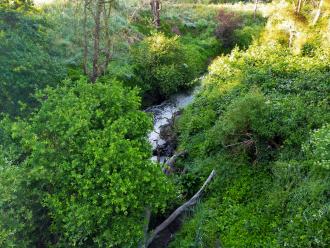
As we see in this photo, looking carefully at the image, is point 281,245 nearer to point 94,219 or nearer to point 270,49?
A: point 94,219

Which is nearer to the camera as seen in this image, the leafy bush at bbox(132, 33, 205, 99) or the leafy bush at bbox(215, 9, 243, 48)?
the leafy bush at bbox(132, 33, 205, 99)

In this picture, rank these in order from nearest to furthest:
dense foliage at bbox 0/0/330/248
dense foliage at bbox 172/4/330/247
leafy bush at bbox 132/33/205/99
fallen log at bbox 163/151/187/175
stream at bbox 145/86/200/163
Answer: dense foliage at bbox 0/0/330/248
dense foliage at bbox 172/4/330/247
fallen log at bbox 163/151/187/175
stream at bbox 145/86/200/163
leafy bush at bbox 132/33/205/99

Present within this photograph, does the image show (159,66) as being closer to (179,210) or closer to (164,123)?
(164,123)

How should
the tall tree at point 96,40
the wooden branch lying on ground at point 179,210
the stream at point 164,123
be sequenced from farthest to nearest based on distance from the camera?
the stream at point 164,123, the tall tree at point 96,40, the wooden branch lying on ground at point 179,210

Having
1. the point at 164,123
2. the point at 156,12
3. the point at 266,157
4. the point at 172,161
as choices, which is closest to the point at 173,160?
the point at 172,161

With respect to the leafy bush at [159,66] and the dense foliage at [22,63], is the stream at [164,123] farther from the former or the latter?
the dense foliage at [22,63]

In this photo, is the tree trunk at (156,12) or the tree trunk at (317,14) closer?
the tree trunk at (317,14)

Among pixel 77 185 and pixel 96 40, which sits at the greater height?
pixel 96 40

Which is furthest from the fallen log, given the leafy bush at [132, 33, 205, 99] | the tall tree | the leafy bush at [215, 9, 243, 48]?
the leafy bush at [215, 9, 243, 48]

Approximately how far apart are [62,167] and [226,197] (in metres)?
6.05

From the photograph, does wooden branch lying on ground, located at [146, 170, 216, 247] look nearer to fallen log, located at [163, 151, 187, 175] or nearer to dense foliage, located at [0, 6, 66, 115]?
fallen log, located at [163, 151, 187, 175]

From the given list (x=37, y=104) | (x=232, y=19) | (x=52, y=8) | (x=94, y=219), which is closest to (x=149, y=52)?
(x=52, y=8)

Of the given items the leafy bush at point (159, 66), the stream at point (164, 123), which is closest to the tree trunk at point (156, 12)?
the leafy bush at point (159, 66)

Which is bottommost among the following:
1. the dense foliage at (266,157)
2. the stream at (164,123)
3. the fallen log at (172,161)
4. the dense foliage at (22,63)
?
the stream at (164,123)
